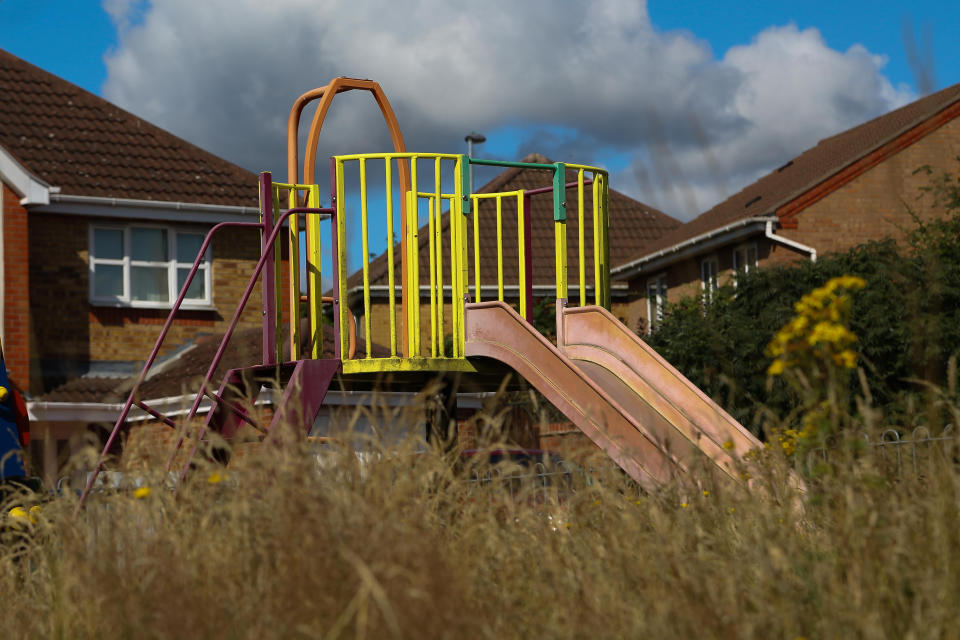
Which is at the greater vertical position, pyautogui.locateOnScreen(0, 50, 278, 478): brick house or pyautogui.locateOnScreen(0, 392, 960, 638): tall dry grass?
pyautogui.locateOnScreen(0, 50, 278, 478): brick house

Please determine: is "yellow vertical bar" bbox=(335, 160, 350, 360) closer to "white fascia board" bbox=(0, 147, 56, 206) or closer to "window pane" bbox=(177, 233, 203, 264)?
"white fascia board" bbox=(0, 147, 56, 206)

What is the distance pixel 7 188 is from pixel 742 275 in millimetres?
10977

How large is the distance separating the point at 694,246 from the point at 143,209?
40.3 ft

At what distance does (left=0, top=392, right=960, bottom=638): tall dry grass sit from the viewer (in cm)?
341

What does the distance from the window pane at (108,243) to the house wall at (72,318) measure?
7.3 inches

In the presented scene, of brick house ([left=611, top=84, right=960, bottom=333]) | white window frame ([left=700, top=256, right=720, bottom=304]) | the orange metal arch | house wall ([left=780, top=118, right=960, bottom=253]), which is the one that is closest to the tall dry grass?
the orange metal arch

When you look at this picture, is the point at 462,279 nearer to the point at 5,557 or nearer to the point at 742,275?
the point at 5,557

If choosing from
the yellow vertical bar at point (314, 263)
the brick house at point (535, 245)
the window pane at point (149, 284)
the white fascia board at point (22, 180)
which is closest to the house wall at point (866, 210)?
the brick house at point (535, 245)

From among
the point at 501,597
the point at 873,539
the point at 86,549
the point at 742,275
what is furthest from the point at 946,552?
the point at 742,275

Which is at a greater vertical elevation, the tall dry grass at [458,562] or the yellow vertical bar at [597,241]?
the yellow vertical bar at [597,241]

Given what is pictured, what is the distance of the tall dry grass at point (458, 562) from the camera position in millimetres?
3414

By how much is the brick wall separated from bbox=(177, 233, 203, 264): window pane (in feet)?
7.68

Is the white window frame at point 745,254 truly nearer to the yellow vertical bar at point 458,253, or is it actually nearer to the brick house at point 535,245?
the brick house at point 535,245

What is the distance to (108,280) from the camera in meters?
17.6
